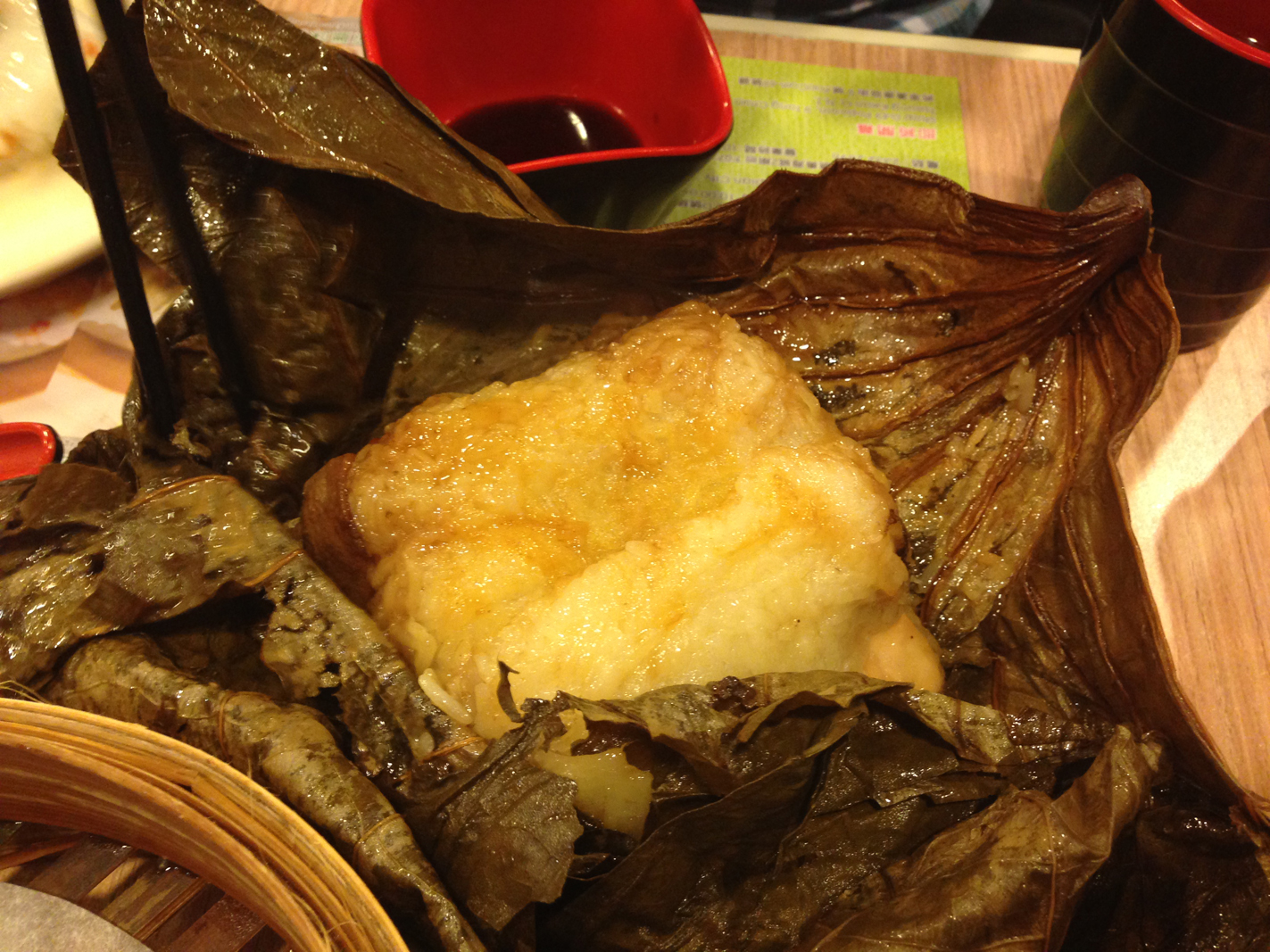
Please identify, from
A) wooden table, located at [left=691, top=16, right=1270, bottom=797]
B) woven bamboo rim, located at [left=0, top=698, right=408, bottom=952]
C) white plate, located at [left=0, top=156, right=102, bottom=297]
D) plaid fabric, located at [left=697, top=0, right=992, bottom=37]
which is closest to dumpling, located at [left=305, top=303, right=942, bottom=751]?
woven bamboo rim, located at [left=0, top=698, right=408, bottom=952]

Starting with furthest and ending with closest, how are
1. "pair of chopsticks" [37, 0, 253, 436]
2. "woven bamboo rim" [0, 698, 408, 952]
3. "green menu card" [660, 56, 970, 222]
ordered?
"green menu card" [660, 56, 970, 222]
"pair of chopsticks" [37, 0, 253, 436]
"woven bamboo rim" [0, 698, 408, 952]

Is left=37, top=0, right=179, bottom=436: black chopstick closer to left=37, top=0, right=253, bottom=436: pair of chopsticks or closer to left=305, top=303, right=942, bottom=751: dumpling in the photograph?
left=37, top=0, right=253, bottom=436: pair of chopsticks

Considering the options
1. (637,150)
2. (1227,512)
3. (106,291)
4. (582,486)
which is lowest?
(1227,512)

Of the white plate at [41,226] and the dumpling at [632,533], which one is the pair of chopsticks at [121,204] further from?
the white plate at [41,226]

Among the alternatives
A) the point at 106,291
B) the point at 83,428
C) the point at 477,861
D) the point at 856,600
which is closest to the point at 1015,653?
the point at 856,600

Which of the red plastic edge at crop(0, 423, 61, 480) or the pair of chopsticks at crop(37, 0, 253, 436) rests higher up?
the pair of chopsticks at crop(37, 0, 253, 436)

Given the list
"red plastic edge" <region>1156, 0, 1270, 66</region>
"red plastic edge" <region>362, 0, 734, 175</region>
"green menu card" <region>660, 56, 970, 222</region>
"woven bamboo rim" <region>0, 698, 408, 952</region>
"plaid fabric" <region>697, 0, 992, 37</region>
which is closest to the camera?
"woven bamboo rim" <region>0, 698, 408, 952</region>

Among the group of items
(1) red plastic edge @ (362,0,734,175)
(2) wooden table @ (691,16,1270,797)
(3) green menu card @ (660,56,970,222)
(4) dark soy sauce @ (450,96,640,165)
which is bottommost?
(2) wooden table @ (691,16,1270,797)

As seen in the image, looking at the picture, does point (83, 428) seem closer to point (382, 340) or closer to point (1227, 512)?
point (382, 340)
